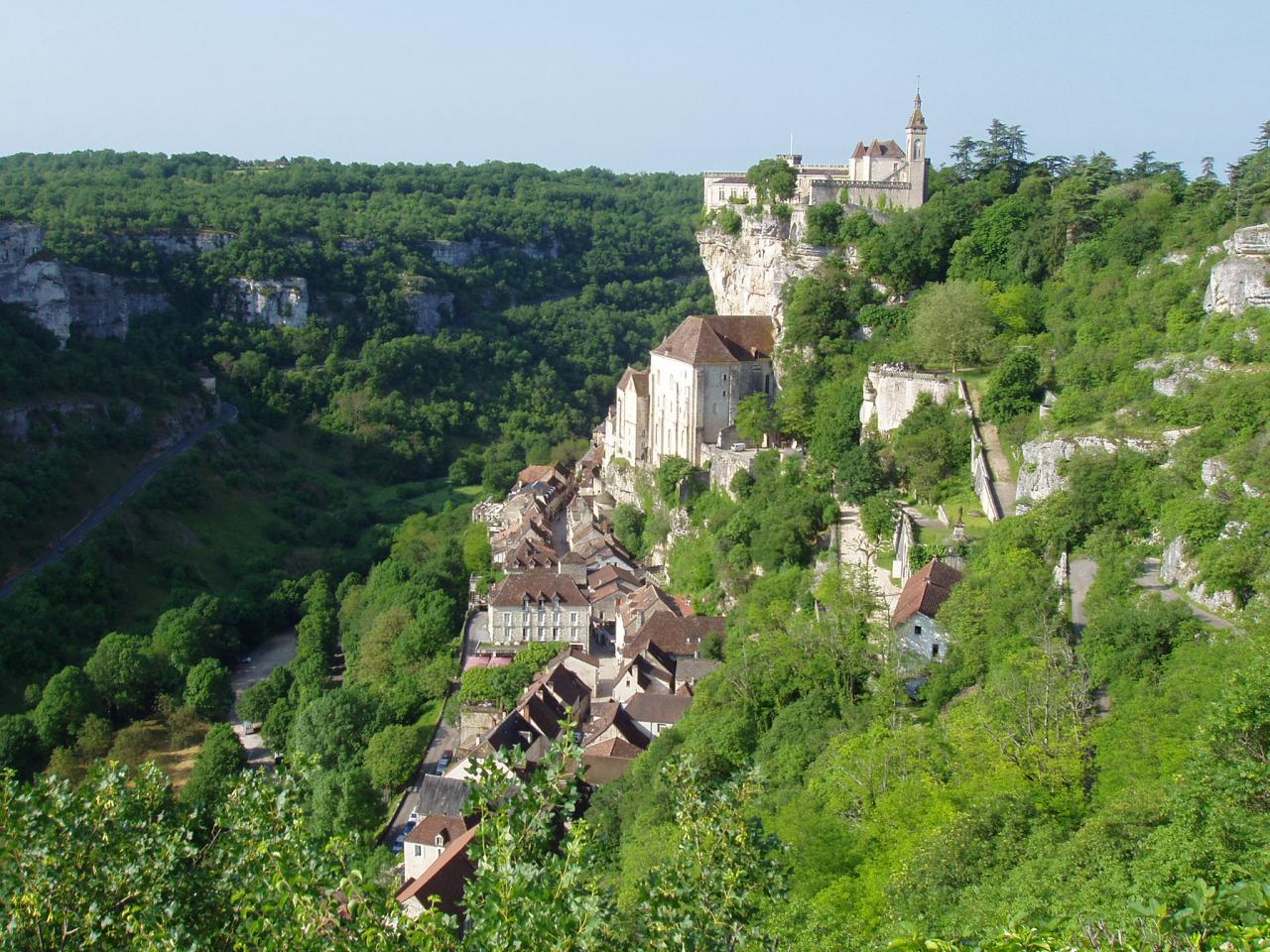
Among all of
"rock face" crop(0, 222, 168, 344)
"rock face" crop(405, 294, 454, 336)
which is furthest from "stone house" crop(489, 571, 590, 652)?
"rock face" crop(405, 294, 454, 336)

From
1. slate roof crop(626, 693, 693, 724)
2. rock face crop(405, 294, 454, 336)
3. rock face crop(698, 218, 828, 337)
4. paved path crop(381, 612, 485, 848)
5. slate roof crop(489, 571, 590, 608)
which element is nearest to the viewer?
paved path crop(381, 612, 485, 848)

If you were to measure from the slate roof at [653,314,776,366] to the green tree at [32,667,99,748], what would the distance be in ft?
79.2

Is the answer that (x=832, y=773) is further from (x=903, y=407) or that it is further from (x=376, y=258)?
(x=376, y=258)

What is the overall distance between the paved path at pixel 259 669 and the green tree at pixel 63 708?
200 inches

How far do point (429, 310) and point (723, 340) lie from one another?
5975 cm

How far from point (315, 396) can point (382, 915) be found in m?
78.6

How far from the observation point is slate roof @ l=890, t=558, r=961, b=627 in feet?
89.7

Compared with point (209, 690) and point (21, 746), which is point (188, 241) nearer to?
point (209, 690)

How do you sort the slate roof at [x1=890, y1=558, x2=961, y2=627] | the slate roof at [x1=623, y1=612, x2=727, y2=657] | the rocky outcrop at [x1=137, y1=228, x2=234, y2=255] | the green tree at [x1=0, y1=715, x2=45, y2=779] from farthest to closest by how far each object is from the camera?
the rocky outcrop at [x1=137, y1=228, x2=234, y2=255] < the green tree at [x1=0, y1=715, x2=45, y2=779] < the slate roof at [x1=623, y1=612, x2=727, y2=657] < the slate roof at [x1=890, y1=558, x2=961, y2=627]

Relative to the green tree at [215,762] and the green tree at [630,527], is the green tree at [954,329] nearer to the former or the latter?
the green tree at [630,527]

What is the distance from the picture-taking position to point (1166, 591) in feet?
79.7

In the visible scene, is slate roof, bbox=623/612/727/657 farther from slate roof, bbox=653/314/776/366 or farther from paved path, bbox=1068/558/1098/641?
paved path, bbox=1068/558/1098/641

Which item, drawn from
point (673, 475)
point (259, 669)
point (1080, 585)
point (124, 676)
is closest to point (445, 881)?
point (1080, 585)

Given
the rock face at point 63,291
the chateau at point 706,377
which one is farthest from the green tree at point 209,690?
the rock face at point 63,291
